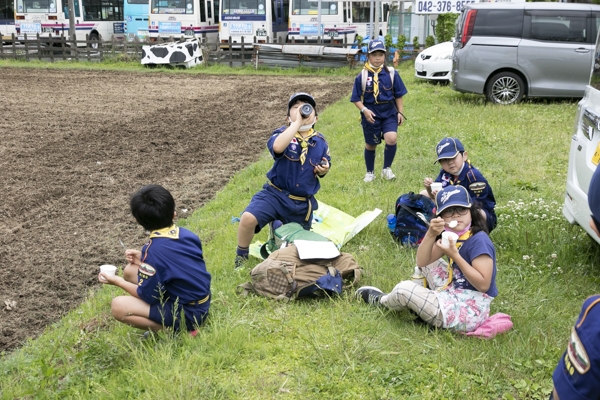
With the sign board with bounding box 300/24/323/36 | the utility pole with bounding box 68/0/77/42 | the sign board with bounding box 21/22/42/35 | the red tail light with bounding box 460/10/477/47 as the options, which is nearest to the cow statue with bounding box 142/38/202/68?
the sign board with bounding box 300/24/323/36

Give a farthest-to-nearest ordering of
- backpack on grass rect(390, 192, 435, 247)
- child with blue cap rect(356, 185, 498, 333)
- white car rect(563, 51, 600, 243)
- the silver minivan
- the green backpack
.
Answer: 1. the silver minivan
2. backpack on grass rect(390, 192, 435, 247)
3. the green backpack
4. white car rect(563, 51, 600, 243)
5. child with blue cap rect(356, 185, 498, 333)

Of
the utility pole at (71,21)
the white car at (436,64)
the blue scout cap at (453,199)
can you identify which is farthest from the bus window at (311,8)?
the blue scout cap at (453,199)

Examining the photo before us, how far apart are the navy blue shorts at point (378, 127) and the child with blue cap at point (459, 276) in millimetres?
3843

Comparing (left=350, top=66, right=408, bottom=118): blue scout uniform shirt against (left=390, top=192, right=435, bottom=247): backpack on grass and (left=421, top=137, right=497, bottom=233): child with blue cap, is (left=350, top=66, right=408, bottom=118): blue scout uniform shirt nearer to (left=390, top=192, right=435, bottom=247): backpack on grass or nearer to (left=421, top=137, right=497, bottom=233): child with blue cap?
(left=390, top=192, right=435, bottom=247): backpack on grass

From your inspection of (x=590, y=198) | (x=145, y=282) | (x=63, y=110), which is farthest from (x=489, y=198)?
(x=63, y=110)

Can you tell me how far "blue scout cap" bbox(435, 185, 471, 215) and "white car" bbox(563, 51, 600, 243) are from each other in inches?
54.4

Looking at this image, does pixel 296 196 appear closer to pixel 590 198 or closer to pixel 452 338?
pixel 452 338

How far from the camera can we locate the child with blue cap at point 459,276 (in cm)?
383

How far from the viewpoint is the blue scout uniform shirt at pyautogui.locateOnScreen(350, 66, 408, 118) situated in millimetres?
7695

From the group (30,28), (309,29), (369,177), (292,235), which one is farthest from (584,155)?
(30,28)

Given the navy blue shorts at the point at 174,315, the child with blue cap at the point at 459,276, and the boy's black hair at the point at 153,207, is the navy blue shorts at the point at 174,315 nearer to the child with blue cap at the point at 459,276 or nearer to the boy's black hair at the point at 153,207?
the boy's black hair at the point at 153,207

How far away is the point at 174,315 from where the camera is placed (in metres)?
4.04

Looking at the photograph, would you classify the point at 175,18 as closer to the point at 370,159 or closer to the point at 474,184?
the point at 370,159

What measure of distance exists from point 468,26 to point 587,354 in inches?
491
